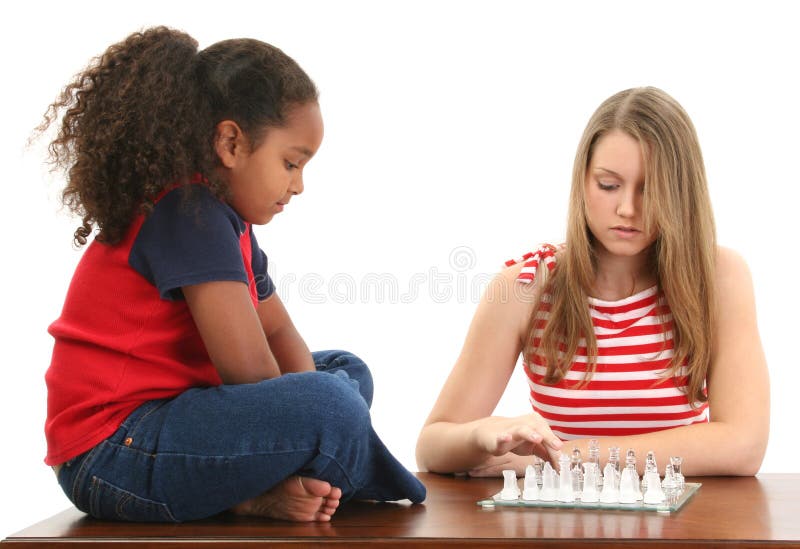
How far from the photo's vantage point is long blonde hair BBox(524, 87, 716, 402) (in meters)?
1.83

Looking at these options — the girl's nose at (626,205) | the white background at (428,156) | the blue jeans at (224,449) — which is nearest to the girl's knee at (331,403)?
the blue jeans at (224,449)

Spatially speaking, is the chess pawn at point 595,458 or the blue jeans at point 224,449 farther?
the chess pawn at point 595,458

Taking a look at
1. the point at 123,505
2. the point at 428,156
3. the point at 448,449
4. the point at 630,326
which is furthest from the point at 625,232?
the point at 428,156

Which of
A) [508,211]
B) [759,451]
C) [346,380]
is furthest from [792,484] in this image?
[508,211]

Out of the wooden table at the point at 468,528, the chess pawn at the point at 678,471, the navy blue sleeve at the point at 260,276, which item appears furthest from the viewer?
the navy blue sleeve at the point at 260,276

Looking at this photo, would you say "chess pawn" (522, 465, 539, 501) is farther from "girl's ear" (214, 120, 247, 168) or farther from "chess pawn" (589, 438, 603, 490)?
"girl's ear" (214, 120, 247, 168)

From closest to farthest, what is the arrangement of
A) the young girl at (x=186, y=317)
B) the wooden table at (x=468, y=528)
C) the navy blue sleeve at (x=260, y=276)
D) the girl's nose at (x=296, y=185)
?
1. the wooden table at (x=468, y=528)
2. the young girl at (x=186, y=317)
3. the girl's nose at (x=296, y=185)
4. the navy blue sleeve at (x=260, y=276)

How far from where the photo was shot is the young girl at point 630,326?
174cm

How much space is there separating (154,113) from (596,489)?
770 mm

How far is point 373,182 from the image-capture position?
297 centimetres

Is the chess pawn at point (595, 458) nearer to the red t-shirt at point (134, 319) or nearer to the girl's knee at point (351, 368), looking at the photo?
the girl's knee at point (351, 368)

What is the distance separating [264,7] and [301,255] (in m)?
0.66

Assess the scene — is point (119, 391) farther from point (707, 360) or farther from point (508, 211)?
point (508, 211)

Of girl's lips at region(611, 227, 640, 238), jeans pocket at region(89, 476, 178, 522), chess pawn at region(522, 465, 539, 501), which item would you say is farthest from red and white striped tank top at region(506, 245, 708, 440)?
jeans pocket at region(89, 476, 178, 522)
